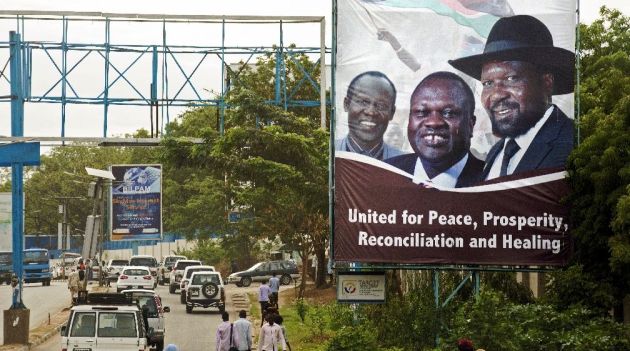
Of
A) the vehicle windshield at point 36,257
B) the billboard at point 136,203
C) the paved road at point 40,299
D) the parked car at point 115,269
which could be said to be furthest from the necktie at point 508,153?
the vehicle windshield at point 36,257

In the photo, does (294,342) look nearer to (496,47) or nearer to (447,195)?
(447,195)

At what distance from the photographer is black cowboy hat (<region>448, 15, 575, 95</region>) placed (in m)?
29.1

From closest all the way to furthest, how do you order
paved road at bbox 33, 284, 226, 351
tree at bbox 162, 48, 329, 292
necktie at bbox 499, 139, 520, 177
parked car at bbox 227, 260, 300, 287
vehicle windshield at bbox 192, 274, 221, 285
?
necktie at bbox 499, 139, 520, 177 → paved road at bbox 33, 284, 226, 351 → tree at bbox 162, 48, 329, 292 → vehicle windshield at bbox 192, 274, 221, 285 → parked car at bbox 227, 260, 300, 287

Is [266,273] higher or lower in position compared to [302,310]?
lower

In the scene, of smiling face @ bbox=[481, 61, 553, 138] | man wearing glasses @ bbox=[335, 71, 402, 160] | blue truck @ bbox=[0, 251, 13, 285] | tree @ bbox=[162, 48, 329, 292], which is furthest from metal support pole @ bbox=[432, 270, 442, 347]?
blue truck @ bbox=[0, 251, 13, 285]

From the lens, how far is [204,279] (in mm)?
50875

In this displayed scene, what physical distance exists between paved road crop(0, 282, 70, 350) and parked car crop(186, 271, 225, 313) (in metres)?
5.80

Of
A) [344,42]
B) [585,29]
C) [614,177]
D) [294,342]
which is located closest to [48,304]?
[294,342]

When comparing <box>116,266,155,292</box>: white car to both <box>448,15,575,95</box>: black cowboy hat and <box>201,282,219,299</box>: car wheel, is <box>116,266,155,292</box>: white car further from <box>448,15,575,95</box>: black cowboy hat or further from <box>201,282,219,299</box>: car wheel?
<box>448,15,575,95</box>: black cowboy hat

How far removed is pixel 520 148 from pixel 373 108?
11.5 feet

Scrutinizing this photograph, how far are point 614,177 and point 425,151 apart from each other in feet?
14.6

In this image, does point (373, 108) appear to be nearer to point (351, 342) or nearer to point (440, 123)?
point (440, 123)

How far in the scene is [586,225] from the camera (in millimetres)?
27922

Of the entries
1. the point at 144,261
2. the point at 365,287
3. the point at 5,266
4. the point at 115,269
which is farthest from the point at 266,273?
the point at 365,287
